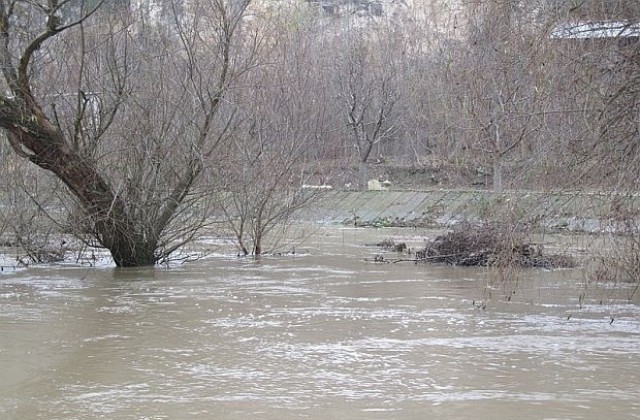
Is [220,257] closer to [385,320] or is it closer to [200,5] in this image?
[200,5]

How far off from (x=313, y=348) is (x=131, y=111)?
28.9 ft

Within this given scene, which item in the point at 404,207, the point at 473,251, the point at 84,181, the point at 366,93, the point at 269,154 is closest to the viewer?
the point at 84,181

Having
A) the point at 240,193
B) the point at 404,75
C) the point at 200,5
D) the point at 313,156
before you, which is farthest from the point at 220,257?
the point at 404,75

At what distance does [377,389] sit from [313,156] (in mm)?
15448

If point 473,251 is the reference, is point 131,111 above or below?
above

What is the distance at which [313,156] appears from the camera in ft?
77.8

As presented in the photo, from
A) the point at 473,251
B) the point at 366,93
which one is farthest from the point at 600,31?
the point at 366,93

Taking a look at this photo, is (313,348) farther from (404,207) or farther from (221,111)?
(404,207)

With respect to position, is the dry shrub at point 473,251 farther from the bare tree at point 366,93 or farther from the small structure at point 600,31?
the bare tree at point 366,93

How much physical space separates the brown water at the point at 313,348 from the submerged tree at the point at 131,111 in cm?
156

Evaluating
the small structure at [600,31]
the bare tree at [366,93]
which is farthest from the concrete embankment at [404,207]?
the bare tree at [366,93]

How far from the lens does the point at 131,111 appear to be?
17.9 meters

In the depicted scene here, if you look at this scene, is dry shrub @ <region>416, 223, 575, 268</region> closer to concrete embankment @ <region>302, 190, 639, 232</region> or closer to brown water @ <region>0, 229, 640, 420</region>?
concrete embankment @ <region>302, 190, 639, 232</region>

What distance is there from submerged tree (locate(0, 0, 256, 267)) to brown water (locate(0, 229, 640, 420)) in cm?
156
